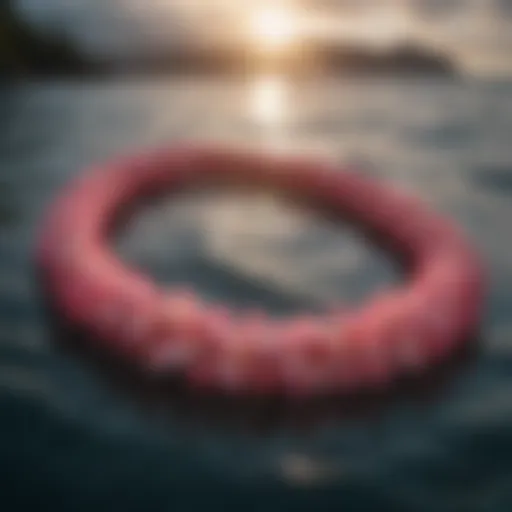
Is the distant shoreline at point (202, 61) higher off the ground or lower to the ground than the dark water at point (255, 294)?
higher

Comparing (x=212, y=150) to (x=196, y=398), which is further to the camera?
(x=212, y=150)

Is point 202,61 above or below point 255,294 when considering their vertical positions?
above

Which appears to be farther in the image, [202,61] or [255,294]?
[202,61]

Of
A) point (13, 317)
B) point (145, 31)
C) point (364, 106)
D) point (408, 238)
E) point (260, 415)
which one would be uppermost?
point (145, 31)

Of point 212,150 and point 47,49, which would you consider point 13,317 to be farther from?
point 47,49

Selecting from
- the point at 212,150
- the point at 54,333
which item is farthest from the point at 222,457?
the point at 212,150

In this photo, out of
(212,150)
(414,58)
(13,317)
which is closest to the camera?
(13,317)

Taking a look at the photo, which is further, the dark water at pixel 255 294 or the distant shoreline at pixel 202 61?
the distant shoreline at pixel 202 61

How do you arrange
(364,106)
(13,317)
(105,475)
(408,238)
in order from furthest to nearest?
(364,106), (408,238), (13,317), (105,475)
